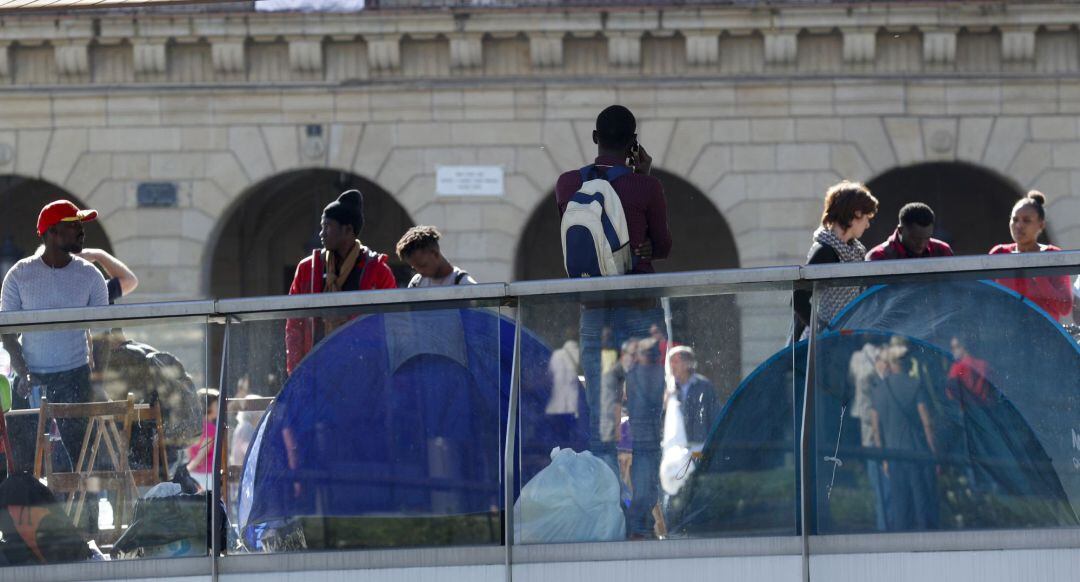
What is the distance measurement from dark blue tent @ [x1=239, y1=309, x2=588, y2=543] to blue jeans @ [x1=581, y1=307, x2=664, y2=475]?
0.77 feet

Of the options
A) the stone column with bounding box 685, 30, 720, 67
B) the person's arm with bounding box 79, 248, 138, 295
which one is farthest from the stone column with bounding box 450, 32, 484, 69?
the person's arm with bounding box 79, 248, 138, 295

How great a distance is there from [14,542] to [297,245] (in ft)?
60.5

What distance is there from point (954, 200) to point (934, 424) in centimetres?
1802

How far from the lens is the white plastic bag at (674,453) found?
6.39m

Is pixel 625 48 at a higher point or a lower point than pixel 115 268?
higher

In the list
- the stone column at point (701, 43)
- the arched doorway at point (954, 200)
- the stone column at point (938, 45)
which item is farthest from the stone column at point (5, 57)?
the arched doorway at point (954, 200)

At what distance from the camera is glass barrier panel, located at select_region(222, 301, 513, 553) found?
6.68m

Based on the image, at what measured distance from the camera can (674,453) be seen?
21.1ft

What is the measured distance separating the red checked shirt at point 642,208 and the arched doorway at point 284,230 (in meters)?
15.7

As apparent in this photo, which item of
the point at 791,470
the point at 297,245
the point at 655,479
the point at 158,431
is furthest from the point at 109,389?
the point at 297,245

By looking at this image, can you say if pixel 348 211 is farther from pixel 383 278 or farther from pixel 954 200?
pixel 954 200

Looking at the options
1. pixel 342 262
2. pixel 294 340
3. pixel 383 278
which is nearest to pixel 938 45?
pixel 383 278

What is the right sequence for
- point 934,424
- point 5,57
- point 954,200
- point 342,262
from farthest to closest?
1. point 954,200
2. point 5,57
3. point 342,262
4. point 934,424

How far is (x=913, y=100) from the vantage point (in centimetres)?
2091
